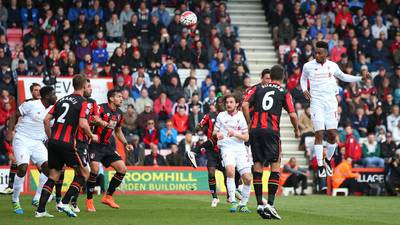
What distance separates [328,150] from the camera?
19.4 meters

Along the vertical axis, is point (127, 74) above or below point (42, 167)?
above

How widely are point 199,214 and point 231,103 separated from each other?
90.1 inches

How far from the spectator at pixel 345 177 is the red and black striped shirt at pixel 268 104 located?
1275 cm

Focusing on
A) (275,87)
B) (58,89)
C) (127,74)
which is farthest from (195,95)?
(275,87)

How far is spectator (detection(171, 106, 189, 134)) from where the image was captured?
29938 millimetres

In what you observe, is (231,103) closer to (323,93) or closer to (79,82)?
(323,93)

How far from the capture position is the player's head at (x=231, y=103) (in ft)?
58.2

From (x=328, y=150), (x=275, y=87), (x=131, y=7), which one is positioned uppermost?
(x=131, y=7)

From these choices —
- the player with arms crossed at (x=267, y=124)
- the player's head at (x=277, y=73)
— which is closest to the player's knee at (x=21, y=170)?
the player with arms crossed at (x=267, y=124)

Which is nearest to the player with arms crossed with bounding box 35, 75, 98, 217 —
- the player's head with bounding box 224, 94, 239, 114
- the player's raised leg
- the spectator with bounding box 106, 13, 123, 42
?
the player's raised leg

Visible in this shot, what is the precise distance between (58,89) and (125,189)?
4.19 metres

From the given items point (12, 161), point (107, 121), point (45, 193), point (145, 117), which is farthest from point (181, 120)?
point (45, 193)

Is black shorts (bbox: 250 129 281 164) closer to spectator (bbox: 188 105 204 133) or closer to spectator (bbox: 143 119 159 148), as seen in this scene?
spectator (bbox: 143 119 159 148)

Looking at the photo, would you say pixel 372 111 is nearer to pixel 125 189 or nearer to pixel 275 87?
pixel 125 189
